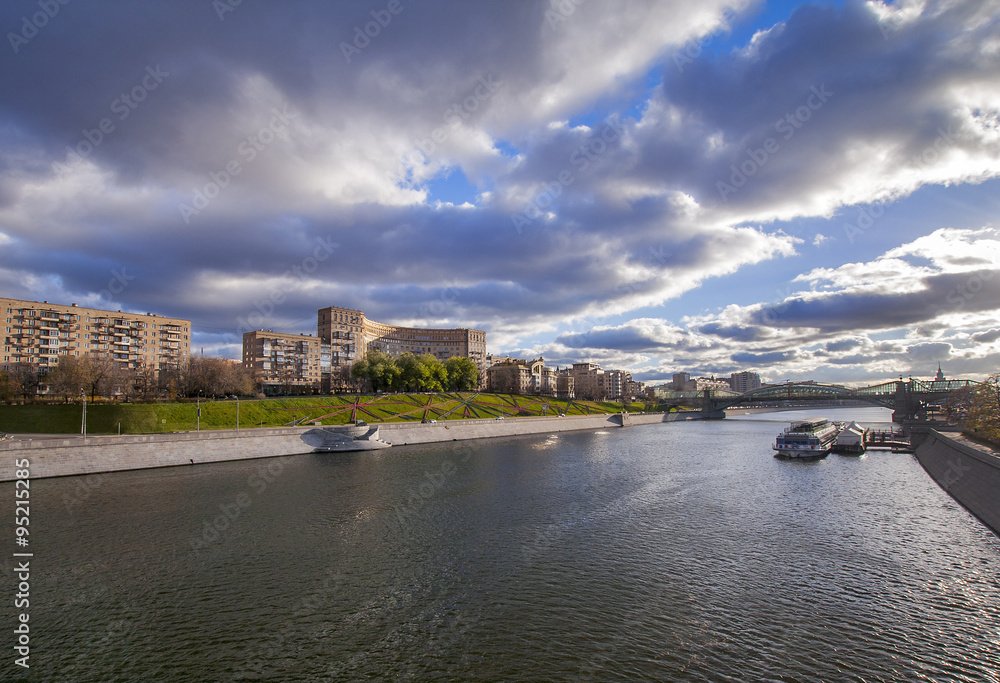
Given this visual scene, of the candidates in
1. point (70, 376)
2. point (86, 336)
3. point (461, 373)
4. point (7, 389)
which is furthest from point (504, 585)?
point (86, 336)

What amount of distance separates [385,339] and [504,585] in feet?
542

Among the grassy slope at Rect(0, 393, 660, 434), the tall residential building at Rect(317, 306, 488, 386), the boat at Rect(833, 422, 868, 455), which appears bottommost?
the boat at Rect(833, 422, 868, 455)

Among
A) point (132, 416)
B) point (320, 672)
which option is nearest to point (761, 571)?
point (320, 672)

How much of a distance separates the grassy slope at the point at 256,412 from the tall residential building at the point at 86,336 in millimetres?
26456

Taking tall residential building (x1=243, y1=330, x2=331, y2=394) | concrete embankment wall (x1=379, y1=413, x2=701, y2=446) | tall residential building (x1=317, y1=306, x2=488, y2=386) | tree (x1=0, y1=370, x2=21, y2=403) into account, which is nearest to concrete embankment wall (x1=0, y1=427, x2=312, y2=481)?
concrete embankment wall (x1=379, y1=413, x2=701, y2=446)

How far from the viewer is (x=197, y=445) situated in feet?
161

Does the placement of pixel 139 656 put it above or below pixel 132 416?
below

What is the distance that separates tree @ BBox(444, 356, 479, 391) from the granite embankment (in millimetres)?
44063

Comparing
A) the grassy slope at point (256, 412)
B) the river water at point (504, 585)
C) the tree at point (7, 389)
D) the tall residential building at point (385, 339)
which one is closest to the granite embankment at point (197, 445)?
the river water at point (504, 585)

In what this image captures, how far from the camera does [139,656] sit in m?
13.9

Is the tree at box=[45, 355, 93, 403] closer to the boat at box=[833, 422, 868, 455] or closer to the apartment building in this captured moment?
the boat at box=[833, 422, 868, 455]

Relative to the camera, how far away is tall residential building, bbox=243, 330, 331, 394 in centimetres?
12206

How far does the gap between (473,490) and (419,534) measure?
11624 mm

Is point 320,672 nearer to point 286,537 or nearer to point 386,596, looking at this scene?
point 386,596
